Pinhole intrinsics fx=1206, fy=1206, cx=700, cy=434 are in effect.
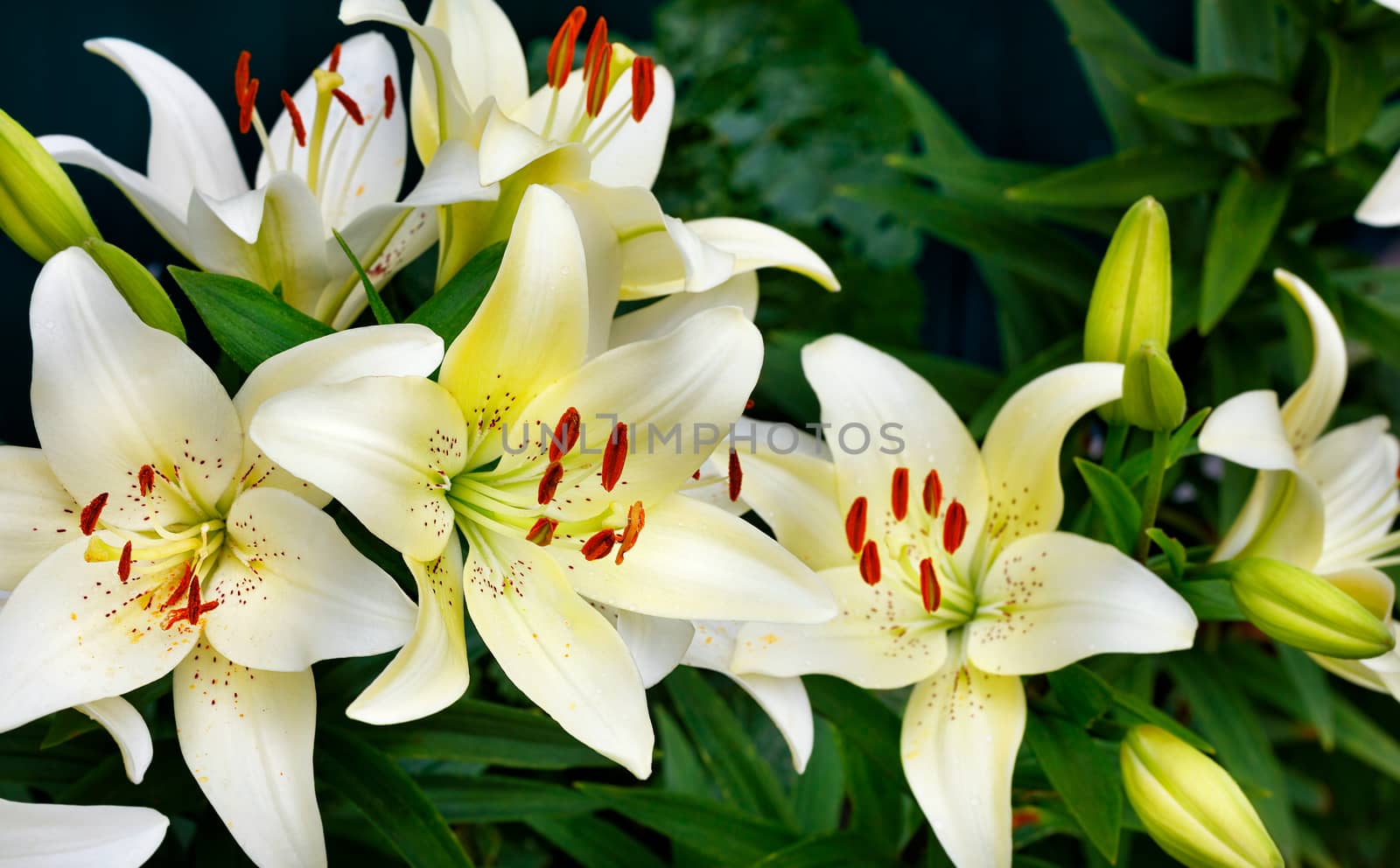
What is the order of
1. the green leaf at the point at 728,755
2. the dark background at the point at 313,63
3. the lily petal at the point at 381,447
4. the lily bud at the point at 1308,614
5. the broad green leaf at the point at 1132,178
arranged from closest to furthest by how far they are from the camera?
the lily petal at the point at 381,447
the lily bud at the point at 1308,614
the green leaf at the point at 728,755
the broad green leaf at the point at 1132,178
the dark background at the point at 313,63

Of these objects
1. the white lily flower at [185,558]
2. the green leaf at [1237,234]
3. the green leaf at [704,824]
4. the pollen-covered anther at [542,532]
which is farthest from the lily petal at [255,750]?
the green leaf at [1237,234]

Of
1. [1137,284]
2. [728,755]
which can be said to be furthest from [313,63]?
[1137,284]

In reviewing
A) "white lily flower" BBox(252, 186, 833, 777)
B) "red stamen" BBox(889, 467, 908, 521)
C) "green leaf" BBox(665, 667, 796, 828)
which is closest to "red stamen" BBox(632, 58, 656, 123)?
"white lily flower" BBox(252, 186, 833, 777)

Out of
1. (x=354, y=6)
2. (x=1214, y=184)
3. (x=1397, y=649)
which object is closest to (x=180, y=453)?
(x=354, y=6)

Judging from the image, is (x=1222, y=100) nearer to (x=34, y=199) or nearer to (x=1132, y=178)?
(x=1132, y=178)

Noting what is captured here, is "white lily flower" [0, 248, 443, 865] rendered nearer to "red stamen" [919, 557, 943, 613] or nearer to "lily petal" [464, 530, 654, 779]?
"lily petal" [464, 530, 654, 779]

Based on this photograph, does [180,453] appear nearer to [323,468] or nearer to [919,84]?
[323,468]

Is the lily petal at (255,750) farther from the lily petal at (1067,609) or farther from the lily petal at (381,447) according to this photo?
the lily petal at (1067,609)
